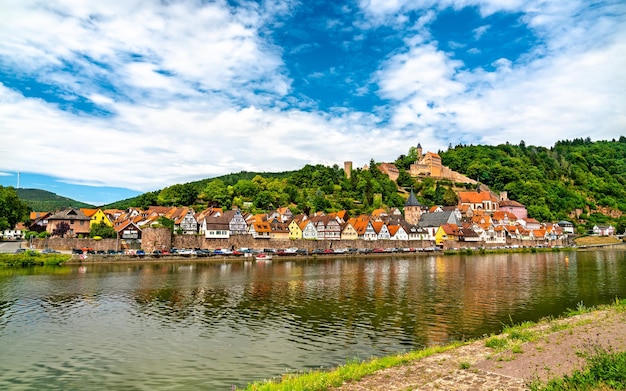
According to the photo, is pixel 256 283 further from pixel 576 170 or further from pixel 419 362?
pixel 576 170

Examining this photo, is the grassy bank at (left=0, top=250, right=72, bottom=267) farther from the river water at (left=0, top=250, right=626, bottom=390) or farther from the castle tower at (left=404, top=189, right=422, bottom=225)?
the castle tower at (left=404, top=189, right=422, bottom=225)

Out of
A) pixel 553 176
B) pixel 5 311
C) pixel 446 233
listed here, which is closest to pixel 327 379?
pixel 5 311

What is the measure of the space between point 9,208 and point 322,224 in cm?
4963

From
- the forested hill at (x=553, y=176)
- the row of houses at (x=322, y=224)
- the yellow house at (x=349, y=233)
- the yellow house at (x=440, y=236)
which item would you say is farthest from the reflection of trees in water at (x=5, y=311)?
the forested hill at (x=553, y=176)

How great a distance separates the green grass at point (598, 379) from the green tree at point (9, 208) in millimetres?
66632

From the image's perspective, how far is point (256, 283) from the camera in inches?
1388

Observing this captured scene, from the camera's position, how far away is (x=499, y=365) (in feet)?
37.4

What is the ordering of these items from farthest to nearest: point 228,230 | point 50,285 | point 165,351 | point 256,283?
1. point 228,230
2. point 256,283
3. point 50,285
4. point 165,351

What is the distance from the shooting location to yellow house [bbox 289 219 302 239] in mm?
81750

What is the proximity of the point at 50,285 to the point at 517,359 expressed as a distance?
32888 millimetres

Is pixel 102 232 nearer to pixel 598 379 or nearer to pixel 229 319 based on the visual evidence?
pixel 229 319

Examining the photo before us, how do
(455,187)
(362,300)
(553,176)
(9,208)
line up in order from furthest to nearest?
1. (553,176)
2. (455,187)
3. (9,208)
4. (362,300)

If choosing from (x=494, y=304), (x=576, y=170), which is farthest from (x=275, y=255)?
(x=576, y=170)

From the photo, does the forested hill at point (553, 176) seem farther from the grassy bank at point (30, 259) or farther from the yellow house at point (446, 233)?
the grassy bank at point (30, 259)
